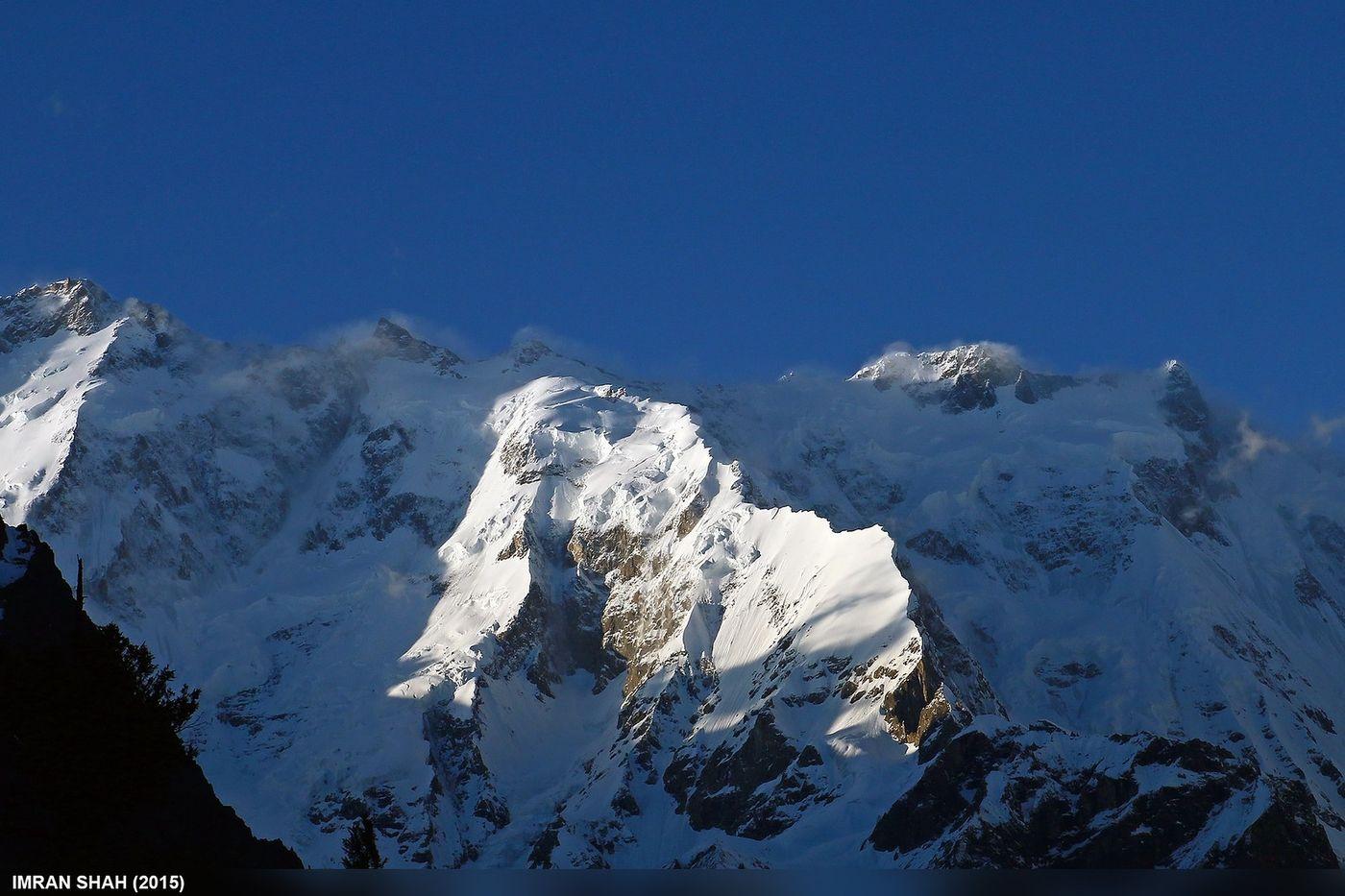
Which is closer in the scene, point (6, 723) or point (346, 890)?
point (6, 723)

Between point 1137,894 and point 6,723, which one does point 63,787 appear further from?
point 1137,894

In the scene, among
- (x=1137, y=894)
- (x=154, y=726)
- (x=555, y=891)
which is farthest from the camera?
(x=1137, y=894)

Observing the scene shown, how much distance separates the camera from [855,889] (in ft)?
427

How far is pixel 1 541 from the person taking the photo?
10175cm

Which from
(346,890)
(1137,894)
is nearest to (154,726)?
(346,890)

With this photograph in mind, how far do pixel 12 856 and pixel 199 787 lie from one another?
49.3 feet

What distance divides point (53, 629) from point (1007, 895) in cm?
6261

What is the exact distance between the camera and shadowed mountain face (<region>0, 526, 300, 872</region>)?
88062 millimetres

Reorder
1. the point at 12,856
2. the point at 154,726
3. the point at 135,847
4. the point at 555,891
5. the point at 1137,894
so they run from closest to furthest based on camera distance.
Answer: the point at 12,856, the point at 135,847, the point at 154,726, the point at 555,891, the point at 1137,894

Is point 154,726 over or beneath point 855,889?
over

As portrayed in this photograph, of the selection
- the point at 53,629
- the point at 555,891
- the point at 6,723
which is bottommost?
the point at 555,891

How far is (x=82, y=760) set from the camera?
91625mm

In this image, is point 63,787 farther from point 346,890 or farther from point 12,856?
point 346,890

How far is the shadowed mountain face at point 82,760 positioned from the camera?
88062 millimetres
